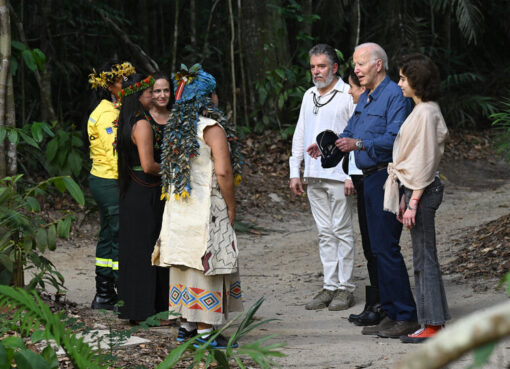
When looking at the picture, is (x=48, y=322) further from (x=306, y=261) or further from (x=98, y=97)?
(x=306, y=261)

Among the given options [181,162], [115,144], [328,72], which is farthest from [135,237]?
[328,72]

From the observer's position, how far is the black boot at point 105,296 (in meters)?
6.02

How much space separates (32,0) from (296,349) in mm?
10091

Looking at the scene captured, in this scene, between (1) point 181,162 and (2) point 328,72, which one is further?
(2) point 328,72

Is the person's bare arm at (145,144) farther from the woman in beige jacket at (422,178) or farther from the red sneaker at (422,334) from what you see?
the red sneaker at (422,334)

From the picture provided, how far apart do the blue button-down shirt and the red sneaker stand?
1.17 metres

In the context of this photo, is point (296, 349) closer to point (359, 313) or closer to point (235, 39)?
point (359, 313)

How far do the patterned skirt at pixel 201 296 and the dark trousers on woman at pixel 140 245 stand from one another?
0.74 m

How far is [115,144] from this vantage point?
5629 mm

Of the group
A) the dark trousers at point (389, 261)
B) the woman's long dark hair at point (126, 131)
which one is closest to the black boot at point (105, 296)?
the woman's long dark hair at point (126, 131)

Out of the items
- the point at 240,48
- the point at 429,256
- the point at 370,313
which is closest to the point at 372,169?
the point at 429,256

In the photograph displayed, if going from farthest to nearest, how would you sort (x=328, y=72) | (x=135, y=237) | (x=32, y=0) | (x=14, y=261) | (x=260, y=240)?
(x=32, y=0) < (x=260, y=240) < (x=328, y=72) < (x=135, y=237) < (x=14, y=261)

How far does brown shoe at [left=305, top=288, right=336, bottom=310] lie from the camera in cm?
602

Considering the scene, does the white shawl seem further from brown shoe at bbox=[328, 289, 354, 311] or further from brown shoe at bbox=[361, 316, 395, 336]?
brown shoe at bbox=[328, 289, 354, 311]
